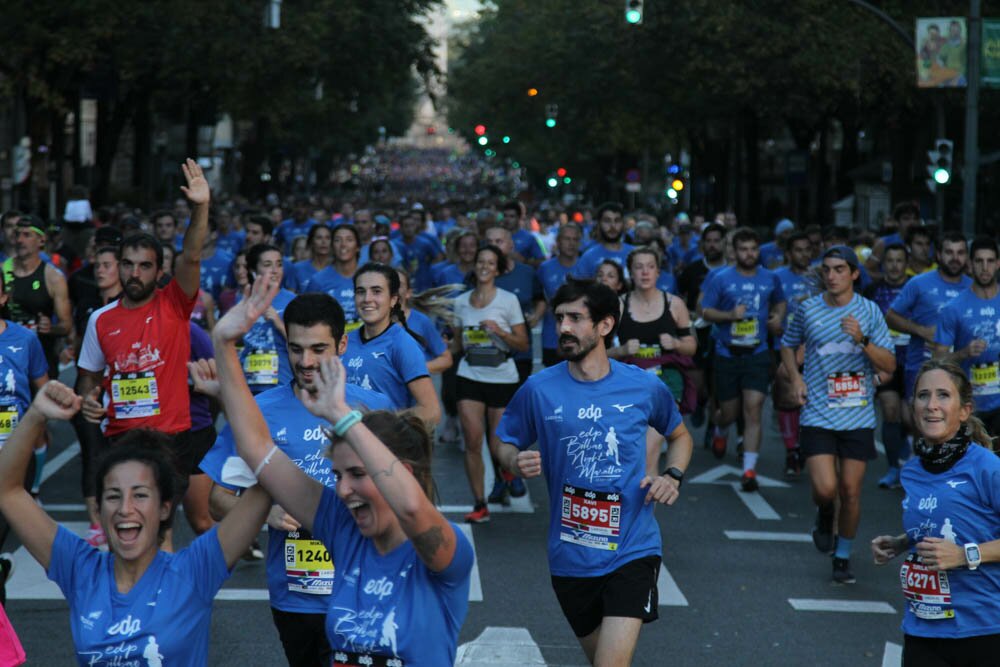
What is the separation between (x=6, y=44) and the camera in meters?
30.2

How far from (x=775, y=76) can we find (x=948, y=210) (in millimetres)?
8814

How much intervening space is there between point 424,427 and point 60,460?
10420 mm

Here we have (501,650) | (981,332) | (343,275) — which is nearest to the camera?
(501,650)

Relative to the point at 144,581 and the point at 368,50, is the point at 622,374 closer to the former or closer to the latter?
the point at 144,581

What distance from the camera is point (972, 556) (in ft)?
18.9

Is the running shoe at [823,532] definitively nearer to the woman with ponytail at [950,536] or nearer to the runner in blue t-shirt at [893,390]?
the runner in blue t-shirt at [893,390]

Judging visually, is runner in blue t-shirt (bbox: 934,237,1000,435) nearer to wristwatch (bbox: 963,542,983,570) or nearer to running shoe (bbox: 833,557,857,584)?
running shoe (bbox: 833,557,857,584)

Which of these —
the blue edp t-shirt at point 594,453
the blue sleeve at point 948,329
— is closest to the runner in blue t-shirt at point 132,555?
the blue edp t-shirt at point 594,453

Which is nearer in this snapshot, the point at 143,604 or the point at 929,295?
the point at 143,604

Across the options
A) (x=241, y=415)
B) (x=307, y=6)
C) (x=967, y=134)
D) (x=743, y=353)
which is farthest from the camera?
(x=307, y=6)

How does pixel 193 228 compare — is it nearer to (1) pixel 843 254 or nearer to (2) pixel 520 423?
(2) pixel 520 423

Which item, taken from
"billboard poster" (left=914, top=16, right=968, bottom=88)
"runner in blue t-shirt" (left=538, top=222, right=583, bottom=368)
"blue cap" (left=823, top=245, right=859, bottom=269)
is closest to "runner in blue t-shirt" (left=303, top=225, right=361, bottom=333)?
"runner in blue t-shirt" (left=538, top=222, right=583, bottom=368)

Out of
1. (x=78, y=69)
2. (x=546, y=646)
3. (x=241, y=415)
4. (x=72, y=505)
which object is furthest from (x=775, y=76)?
(x=241, y=415)

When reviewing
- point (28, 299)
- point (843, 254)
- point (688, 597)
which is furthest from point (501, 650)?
point (28, 299)
